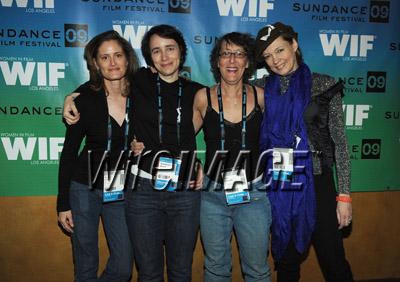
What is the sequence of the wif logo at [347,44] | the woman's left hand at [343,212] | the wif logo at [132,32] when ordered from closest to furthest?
the woman's left hand at [343,212] → the wif logo at [132,32] → the wif logo at [347,44]

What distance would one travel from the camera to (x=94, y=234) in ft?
6.85

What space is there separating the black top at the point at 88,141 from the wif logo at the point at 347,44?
1.64 m

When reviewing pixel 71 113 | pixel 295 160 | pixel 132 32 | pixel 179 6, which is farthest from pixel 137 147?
pixel 179 6

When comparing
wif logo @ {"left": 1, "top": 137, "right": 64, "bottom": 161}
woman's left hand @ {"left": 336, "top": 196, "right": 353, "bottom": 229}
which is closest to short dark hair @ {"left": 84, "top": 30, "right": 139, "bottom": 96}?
wif logo @ {"left": 1, "top": 137, "right": 64, "bottom": 161}

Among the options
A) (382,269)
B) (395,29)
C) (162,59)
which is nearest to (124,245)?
(162,59)

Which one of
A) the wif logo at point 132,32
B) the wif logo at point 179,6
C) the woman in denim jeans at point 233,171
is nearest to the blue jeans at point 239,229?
the woman in denim jeans at point 233,171

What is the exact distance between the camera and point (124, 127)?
204 cm

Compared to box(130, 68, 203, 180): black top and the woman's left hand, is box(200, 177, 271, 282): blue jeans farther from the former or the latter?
the woman's left hand

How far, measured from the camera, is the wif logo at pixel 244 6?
8.54ft

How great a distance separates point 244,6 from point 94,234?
1.81m

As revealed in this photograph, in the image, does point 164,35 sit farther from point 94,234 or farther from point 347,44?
point 347,44

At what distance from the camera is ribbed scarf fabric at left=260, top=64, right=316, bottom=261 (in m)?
1.96

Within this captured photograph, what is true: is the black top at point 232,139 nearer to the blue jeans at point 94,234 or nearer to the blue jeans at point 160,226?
the blue jeans at point 160,226

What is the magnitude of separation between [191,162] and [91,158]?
21.6 inches
